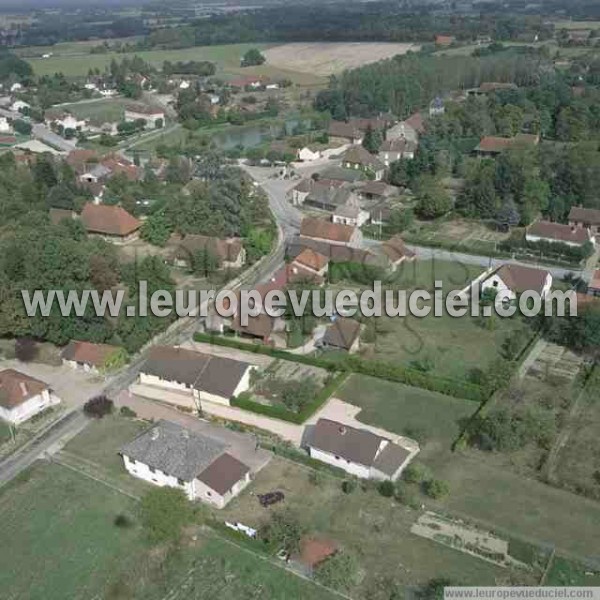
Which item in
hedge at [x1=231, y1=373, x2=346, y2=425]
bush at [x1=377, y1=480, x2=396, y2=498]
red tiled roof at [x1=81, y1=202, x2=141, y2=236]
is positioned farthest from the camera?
red tiled roof at [x1=81, y1=202, x2=141, y2=236]

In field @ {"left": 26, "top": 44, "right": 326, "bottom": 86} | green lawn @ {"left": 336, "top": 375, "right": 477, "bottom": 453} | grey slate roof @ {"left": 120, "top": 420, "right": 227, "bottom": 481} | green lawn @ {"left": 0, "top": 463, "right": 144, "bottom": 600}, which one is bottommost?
field @ {"left": 26, "top": 44, "right": 326, "bottom": 86}

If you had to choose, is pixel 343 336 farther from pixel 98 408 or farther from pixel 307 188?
pixel 307 188

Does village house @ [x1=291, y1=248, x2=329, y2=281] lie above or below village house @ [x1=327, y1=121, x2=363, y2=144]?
above

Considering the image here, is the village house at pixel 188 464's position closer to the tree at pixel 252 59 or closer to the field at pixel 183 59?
the field at pixel 183 59

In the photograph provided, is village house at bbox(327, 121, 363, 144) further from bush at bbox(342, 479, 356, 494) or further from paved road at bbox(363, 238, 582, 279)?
Result: bush at bbox(342, 479, 356, 494)

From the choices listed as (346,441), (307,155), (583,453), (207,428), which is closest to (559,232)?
(583,453)

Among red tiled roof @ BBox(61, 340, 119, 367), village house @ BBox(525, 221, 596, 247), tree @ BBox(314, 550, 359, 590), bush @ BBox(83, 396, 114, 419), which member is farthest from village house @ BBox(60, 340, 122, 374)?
village house @ BBox(525, 221, 596, 247)
